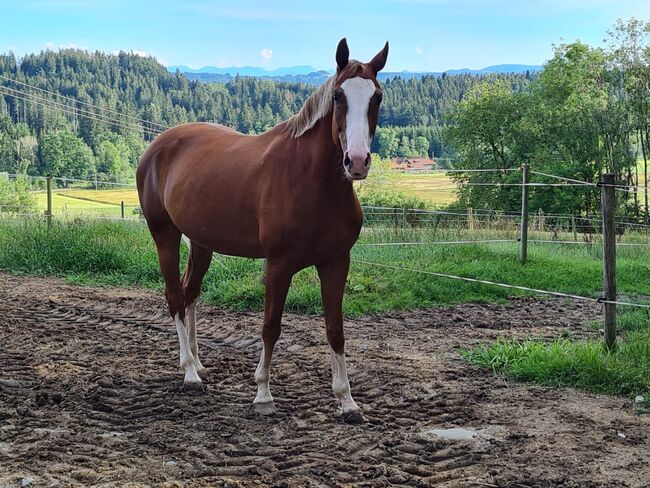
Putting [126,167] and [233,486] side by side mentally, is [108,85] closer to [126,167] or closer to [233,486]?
[126,167]

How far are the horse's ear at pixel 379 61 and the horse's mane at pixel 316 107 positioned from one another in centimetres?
18

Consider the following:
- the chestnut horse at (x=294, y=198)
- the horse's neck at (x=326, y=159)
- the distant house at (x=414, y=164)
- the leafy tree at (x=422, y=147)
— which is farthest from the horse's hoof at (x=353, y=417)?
the leafy tree at (x=422, y=147)

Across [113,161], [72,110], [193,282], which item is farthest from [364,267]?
[72,110]

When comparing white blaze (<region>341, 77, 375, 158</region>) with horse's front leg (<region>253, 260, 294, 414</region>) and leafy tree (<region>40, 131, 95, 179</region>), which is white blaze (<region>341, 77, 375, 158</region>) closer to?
horse's front leg (<region>253, 260, 294, 414</region>)

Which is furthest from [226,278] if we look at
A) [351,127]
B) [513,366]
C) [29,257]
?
[351,127]

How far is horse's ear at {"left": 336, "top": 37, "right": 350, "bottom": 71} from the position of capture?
11.5ft

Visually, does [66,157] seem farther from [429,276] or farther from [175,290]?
[175,290]

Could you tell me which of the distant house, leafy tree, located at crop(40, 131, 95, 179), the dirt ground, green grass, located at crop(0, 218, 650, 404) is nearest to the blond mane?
the dirt ground

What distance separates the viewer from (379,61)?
12.1 feet

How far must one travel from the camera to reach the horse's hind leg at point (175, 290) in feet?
14.6

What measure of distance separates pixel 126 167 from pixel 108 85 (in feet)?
89.9

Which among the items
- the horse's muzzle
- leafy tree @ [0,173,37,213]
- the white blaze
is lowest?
leafy tree @ [0,173,37,213]

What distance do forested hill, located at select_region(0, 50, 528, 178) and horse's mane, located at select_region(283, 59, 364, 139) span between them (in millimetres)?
44407

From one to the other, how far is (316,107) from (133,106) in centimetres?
7084
